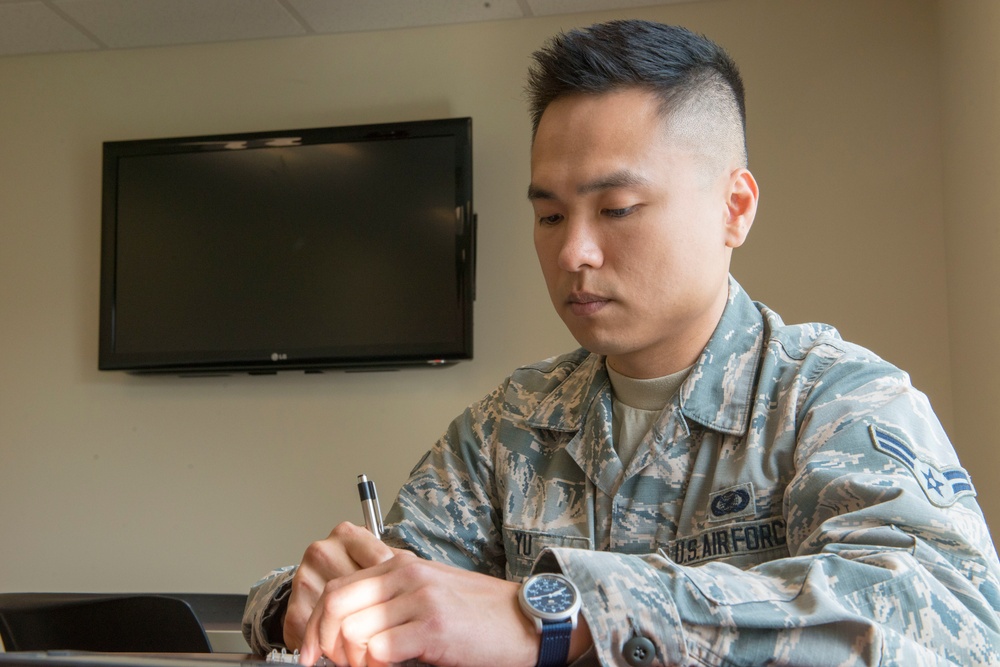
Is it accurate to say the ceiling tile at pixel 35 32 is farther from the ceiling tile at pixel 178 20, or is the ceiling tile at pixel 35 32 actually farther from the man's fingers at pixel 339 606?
the man's fingers at pixel 339 606

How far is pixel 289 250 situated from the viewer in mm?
3439

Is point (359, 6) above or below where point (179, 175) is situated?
above

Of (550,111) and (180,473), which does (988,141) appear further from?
(180,473)

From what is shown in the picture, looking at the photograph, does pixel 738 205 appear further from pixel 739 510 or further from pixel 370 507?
pixel 370 507

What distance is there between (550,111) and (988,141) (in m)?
1.75

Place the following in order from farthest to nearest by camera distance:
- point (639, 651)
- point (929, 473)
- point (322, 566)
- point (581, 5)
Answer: point (581, 5), point (322, 566), point (929, 473), point (639, 651)

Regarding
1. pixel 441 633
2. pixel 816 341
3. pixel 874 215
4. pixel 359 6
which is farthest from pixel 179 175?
pixel 441 633

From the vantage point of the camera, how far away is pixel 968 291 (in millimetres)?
2754

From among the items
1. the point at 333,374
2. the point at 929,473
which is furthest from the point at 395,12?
the point at 929,473

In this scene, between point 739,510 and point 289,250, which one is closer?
point 739,510

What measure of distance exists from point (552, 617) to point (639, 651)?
71 millimetres

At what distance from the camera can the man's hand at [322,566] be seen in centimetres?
100

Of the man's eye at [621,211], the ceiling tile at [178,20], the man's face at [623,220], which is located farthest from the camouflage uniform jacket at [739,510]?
the ceiling tile at [178,20]

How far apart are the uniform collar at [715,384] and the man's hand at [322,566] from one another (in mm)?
368
